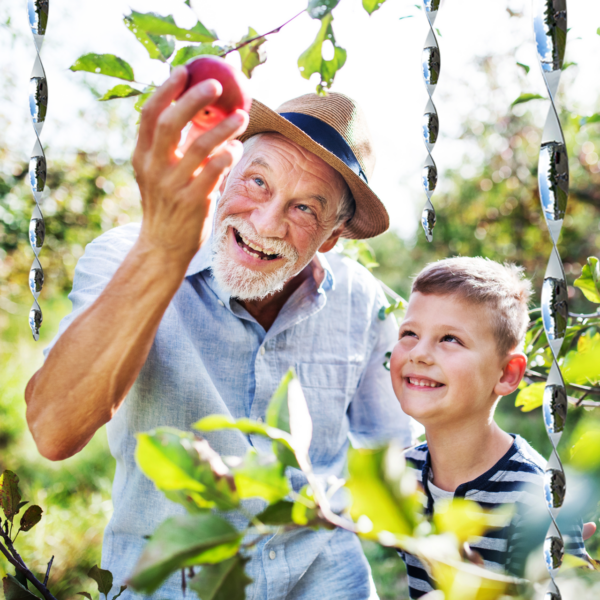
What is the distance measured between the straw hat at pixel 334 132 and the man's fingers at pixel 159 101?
0.96 meters

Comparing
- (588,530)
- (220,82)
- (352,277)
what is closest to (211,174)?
(220,82)

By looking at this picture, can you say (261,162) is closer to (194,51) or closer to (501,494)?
(194,51)

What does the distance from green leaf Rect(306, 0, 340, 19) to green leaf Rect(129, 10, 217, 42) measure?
231 mm

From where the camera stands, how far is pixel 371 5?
2.82ft

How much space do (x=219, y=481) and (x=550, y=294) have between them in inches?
15.6

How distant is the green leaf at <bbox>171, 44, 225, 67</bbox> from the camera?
1004mm

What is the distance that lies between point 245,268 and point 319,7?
3.24 feet

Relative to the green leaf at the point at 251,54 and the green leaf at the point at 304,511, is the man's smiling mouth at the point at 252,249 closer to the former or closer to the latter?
the green leaf at the point at 251,54

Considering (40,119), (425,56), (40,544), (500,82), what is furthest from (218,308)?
(500,82)

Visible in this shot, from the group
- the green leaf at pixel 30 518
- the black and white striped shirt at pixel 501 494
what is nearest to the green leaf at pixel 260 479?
the green leaf at pixel 30 518

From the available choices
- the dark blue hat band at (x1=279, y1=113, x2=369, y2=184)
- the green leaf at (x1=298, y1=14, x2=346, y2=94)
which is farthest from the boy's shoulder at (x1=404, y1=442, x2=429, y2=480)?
the green leaf at (x1=298, y1=14, x2=346, y2=94)

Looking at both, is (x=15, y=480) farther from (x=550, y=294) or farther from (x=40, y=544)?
(x=40, y=544)

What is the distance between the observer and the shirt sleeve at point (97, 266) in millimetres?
1518

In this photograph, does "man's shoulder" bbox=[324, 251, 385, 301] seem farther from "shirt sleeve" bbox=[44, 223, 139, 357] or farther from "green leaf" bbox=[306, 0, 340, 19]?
"green leaf" bbox=[306, 0, 340, 19]
